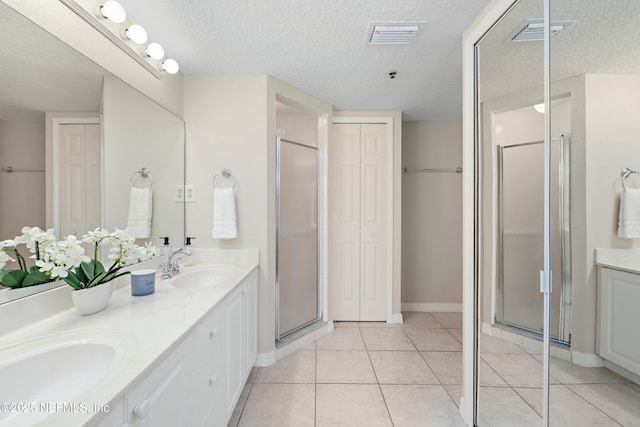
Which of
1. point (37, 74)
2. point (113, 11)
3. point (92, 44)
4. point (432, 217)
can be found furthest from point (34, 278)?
point (432, 217)

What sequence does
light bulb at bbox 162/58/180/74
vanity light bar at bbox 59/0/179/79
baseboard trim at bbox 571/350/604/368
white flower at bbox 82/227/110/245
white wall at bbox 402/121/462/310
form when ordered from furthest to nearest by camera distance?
white wall at bbox 402/121/462/310
light bulb at bbox 162/58/180/74
vanity light bar at bbox 59/0/179/79
white flower at bbox 82/227/110/245
baseboard trim at bbox 571/350/604/368

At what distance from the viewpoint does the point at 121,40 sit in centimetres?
146

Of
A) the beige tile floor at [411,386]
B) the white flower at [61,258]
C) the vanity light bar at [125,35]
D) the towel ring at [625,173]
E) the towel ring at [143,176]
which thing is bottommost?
the beige tile floor at [411,386]

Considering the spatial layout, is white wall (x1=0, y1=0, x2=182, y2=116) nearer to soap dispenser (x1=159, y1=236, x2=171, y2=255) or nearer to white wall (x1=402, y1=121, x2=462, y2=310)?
soap dispenser (x1=159, y1=236, x2=171, y2=255)

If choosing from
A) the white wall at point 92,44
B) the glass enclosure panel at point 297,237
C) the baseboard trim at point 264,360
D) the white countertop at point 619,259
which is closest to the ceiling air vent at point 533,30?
the white countertop at point 619,259

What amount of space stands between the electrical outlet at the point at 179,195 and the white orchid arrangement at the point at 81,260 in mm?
811

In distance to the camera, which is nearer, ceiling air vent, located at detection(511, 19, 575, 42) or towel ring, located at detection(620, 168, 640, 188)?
towel ring, located at detection(620, 168, 640, 188)

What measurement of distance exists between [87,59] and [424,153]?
10.2 feet

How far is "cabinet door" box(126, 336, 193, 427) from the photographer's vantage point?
67cm

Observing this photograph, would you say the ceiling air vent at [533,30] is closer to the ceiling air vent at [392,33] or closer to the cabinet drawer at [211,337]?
the ceiling air vent at [392,33]

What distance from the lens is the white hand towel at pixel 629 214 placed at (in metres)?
0.75

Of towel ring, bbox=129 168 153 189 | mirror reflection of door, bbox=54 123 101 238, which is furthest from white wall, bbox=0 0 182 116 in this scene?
towel ring, bbox=129 168 153 189

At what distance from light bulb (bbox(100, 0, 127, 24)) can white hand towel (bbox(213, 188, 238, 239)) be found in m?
1.10

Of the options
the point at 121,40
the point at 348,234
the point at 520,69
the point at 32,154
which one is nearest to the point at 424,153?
the point at 348,234
